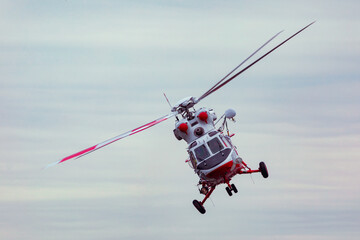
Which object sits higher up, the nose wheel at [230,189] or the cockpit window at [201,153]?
the cockpit window at [201,153]

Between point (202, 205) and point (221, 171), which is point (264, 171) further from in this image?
point (202, 205)

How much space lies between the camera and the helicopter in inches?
2574

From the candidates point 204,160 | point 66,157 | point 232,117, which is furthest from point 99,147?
point 232,117

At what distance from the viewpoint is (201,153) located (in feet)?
217

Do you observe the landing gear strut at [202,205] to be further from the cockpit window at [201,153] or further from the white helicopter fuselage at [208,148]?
the cockpit window at [201,153]

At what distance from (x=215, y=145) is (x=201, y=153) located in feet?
4.00

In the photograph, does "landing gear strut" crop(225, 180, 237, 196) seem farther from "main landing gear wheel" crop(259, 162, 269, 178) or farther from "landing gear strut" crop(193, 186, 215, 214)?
"main landing gear wheel" crop(259, 162, 269, 178)

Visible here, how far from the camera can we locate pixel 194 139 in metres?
67.8

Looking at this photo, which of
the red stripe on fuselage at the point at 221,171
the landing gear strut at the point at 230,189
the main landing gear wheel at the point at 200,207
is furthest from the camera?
the main landing gear wheel at the point at 200,207

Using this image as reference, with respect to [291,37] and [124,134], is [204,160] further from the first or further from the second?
[291,37]

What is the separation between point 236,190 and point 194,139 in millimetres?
5094

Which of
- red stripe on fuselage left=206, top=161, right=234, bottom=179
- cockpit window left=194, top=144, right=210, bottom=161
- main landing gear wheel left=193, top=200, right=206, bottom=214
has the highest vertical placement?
cockpit window left=194, top=144, right=210, bottom=161

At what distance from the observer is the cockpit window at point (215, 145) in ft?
217

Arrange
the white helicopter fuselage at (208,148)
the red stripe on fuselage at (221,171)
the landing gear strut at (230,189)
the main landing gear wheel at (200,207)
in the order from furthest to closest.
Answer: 1. the main landing gear wheel at (200,207)
2. the landing gear strut at (230,189)
3. the white helicopter fuselage at (208,148)
4. the red stripe on fuselage at (221,171)
